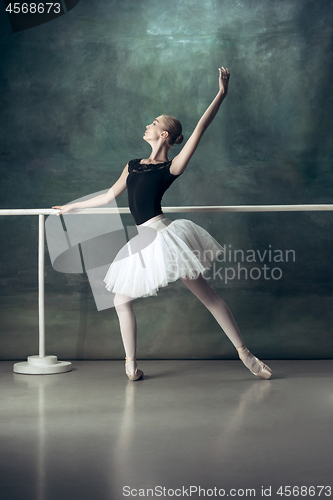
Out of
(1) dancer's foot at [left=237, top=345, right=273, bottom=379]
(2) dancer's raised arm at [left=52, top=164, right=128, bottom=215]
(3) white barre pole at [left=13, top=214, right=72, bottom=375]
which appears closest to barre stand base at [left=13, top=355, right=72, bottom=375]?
(3) white barre pole at [left=13, top=214, right=72, bottom=375]

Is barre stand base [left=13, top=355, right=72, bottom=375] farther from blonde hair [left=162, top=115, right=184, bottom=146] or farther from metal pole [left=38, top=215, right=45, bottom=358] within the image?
blonde hair [left=162, top=115, right=184, bottom=146]

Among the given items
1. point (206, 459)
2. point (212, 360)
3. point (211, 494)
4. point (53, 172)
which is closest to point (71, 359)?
point (212, 360)

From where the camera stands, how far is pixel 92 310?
2.93 m

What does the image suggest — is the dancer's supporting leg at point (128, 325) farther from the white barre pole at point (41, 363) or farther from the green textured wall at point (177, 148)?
the green textured wall at point (177, 148)

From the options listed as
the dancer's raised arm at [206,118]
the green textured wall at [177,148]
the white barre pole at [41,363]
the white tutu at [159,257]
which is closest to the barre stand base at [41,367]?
the white barre pole at [41,363]

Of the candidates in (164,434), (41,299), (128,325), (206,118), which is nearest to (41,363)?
(41,299)

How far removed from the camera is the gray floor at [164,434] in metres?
1.17

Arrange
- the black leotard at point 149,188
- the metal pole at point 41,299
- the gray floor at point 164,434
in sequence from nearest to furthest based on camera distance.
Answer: the gray floor at point 164,434 → the black leotard at point 149,188 → the metal pole at point 41,299

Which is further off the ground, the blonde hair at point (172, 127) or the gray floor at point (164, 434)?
the blonde hair at point (172, 127)

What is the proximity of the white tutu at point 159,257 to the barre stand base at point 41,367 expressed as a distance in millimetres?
534

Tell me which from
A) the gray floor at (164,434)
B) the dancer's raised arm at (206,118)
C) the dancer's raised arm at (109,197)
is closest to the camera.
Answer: the gray floor at (164,434)

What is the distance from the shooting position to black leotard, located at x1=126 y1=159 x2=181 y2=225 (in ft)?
7.64

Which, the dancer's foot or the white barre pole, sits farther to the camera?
the white barre pole

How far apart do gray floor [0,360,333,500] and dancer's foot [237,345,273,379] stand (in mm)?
41
